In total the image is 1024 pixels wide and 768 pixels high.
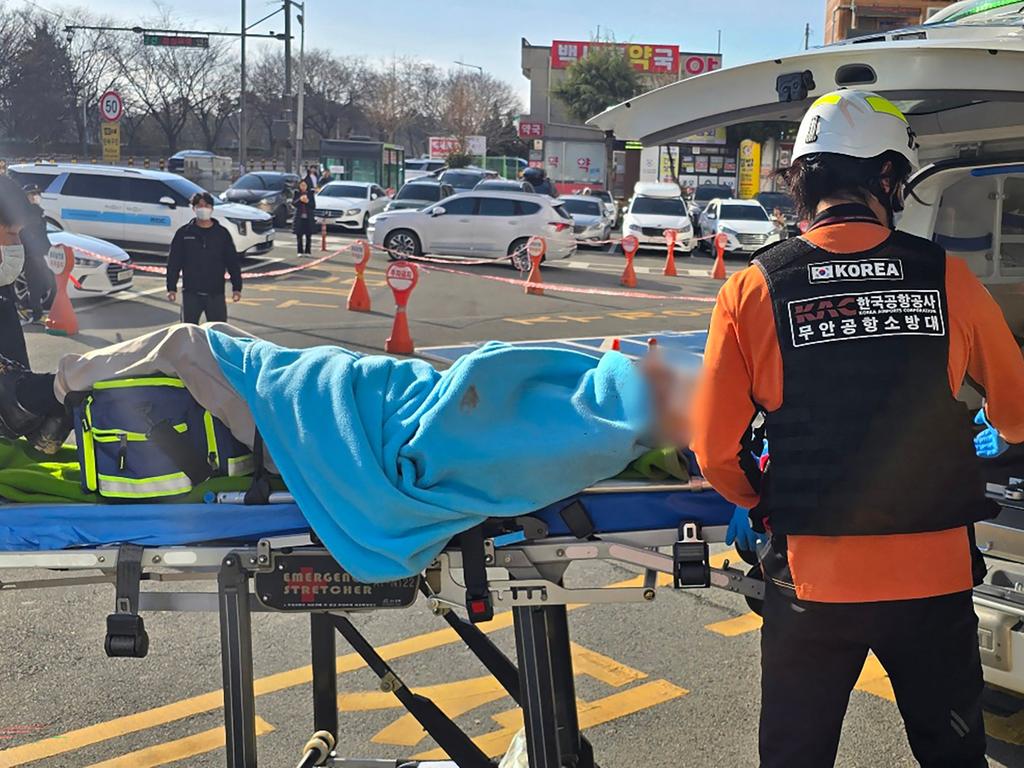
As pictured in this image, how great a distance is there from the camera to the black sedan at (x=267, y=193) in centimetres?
2956

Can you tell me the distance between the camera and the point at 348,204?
28516 mm

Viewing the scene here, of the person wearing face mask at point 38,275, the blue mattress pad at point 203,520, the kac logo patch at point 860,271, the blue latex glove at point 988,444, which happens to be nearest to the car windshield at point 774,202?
the person wearing face mask at point 38,275

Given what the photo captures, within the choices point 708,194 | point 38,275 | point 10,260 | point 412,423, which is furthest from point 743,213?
point 412,423

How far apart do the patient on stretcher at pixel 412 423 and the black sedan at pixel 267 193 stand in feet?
88.8

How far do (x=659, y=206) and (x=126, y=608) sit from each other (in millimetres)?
24499

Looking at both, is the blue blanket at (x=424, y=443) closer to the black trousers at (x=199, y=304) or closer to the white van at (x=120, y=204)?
the black trousers at (x=199, y=304)

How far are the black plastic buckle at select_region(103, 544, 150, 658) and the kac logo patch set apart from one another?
1855mm

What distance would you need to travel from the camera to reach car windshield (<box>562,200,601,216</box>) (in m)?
27.6

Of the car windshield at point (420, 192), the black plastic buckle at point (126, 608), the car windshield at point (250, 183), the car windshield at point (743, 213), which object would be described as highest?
the car windshield at point (250, 183)

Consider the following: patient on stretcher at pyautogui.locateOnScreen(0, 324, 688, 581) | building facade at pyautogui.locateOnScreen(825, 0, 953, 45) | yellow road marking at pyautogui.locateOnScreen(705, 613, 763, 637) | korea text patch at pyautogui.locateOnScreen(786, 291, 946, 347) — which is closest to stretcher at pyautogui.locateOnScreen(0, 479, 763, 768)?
patient on stretcher at pyautogui.locateOnScreen(0, 324, 688, 581)

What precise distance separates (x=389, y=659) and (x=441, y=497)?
82.8 inches

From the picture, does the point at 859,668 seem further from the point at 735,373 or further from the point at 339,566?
the point at 339,566

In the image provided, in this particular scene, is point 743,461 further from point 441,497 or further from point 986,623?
point 986,623

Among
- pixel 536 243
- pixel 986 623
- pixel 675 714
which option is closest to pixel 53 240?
pixel 536 243
